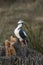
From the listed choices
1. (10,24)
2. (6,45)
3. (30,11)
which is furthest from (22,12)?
(6,45)

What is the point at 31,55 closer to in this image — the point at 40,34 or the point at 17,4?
the point at 40,34

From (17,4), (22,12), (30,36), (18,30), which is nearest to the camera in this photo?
(18,30)

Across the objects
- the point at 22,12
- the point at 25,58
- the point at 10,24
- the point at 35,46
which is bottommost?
the point at 25,58

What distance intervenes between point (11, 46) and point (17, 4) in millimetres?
8952

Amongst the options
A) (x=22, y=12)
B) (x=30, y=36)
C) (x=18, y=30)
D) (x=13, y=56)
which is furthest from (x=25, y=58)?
(x=22, y=12)

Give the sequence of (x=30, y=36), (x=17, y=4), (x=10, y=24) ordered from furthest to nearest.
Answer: (x=17, y=4) → (x=10, y=24) → (x=30, y=36)

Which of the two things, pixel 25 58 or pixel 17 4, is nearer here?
pixel 25 58

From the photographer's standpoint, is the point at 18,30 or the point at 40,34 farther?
the point at 40,34

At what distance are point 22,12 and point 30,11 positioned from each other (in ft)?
1.95

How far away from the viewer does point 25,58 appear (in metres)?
5.27

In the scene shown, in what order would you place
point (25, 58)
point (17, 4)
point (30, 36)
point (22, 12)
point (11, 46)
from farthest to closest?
point (17, 4), point (22, 12), point (30, 36), point (11, 46), point (25, 58)

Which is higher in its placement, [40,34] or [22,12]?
[22,12]

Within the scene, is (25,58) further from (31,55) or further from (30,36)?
(30,36)

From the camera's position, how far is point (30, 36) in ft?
24.7
